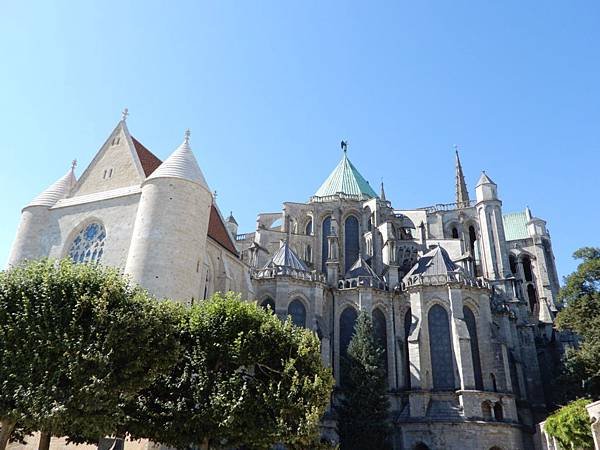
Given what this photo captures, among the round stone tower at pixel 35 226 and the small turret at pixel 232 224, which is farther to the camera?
the small turret at pixel 232 224

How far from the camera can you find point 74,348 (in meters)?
13.8

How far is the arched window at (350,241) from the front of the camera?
41812 mm

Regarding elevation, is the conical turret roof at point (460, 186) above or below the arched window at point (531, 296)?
above

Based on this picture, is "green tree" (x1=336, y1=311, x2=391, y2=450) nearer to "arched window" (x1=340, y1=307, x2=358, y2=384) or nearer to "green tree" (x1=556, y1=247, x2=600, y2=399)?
"arched window" (x1=340, y1=307, x2=358, y2=384)

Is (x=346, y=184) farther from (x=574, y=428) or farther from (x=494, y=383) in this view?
(x=574, y=428)

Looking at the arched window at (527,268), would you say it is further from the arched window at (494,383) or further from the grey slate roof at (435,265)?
the arched window at (494,383)

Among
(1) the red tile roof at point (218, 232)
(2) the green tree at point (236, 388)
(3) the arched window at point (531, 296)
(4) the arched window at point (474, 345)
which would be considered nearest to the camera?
(2) the green tree at point (236, 388)

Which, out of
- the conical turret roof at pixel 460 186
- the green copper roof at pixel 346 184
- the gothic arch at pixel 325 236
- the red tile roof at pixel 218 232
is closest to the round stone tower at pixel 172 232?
the red tile roof at pixel 218 232

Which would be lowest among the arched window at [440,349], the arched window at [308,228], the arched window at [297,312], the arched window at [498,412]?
the arched window at [498,412]

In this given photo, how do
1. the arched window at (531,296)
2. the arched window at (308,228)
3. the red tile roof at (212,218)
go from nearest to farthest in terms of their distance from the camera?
the red tile roof at (212,218), the arched window at (308,228), the arched window at (531,296)

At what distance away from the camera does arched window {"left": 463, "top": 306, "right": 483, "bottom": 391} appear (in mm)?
31766

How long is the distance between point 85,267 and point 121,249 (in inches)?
268

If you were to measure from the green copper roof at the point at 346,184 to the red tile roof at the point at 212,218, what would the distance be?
52.6 feet

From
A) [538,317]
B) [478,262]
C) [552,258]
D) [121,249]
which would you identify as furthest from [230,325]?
[552,258]
